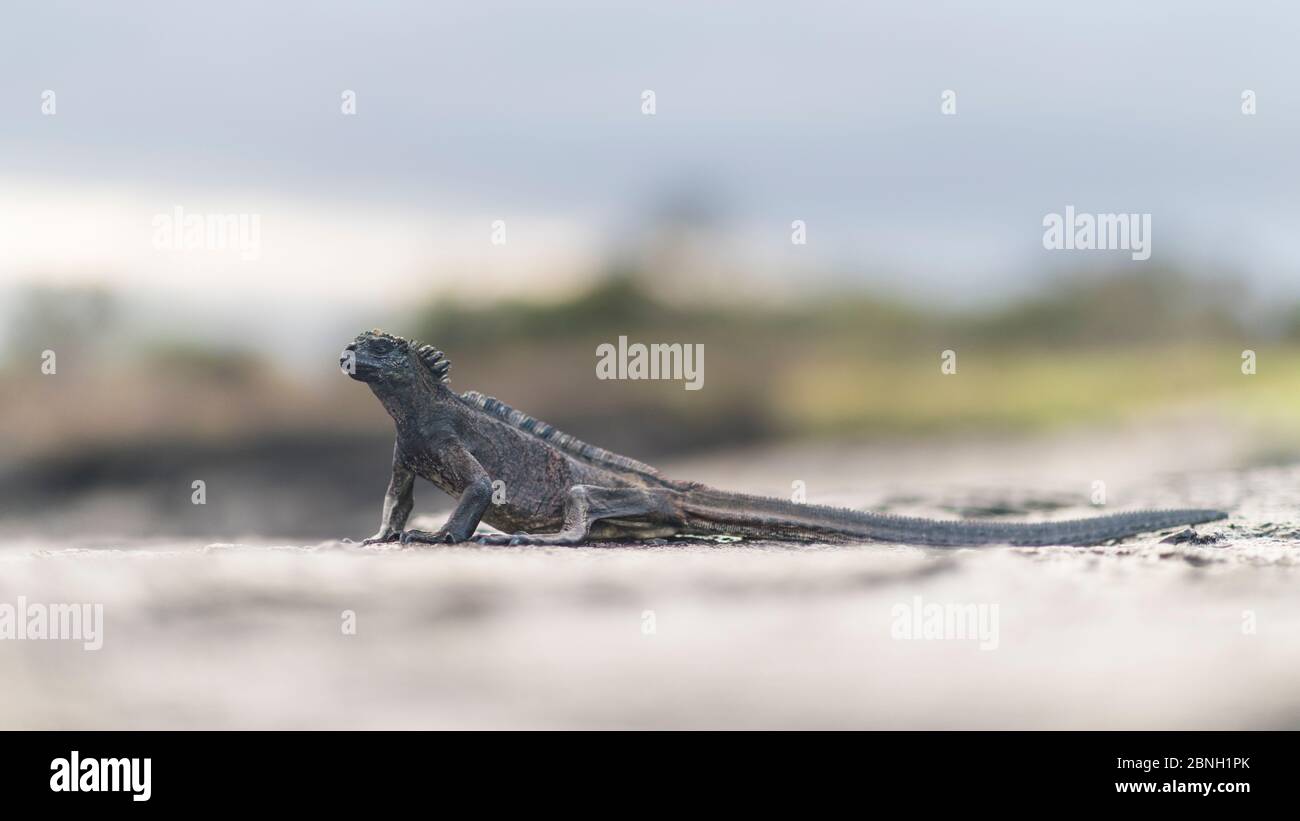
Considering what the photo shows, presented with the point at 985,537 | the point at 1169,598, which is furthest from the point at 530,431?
the point at 1169,598

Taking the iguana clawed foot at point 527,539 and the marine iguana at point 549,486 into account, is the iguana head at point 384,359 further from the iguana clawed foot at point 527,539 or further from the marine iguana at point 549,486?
the iguana clawed foot at point 527,539

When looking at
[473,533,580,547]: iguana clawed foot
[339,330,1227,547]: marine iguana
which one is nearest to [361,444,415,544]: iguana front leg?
[339,330,1227,547]: marine iguana

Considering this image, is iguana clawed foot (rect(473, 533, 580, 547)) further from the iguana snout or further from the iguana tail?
the iguana snout

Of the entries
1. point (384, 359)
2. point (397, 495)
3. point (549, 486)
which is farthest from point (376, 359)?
point (549, 486)

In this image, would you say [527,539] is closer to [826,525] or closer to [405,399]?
[405,399]

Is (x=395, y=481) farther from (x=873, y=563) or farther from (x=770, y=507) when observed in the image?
(x=873, y=563)
